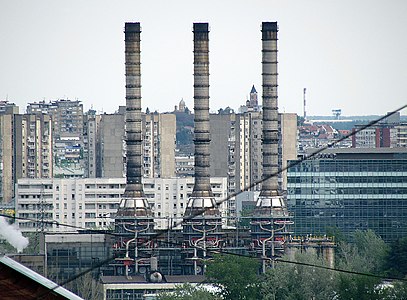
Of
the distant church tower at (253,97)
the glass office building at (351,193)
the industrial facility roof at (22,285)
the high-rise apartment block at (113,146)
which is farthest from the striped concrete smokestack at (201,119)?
the distant church tower at (253,97)

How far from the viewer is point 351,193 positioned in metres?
42.5

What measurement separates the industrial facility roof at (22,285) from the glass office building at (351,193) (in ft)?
115

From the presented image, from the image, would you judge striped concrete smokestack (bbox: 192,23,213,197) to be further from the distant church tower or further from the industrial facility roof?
the distant church tower

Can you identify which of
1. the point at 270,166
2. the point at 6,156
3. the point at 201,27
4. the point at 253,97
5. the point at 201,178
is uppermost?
the point at 253,97

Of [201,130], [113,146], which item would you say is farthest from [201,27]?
[113,146]

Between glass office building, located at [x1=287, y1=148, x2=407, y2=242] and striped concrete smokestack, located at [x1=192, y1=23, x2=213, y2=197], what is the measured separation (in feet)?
16.2

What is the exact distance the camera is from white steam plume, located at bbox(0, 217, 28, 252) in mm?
42375

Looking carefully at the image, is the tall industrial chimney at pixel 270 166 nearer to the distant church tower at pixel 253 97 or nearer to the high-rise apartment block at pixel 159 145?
the high-rise apartment block at pixel 159 145

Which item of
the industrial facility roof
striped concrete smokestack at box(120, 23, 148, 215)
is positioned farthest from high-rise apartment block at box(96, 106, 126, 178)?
the industrial facility roof

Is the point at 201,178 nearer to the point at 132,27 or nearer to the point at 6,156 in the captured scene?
the point at 132,27

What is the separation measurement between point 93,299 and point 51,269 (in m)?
4.61

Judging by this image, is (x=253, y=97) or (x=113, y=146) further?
(x=253, y=97)

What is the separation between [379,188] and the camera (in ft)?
138

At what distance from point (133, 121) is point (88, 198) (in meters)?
19.8
